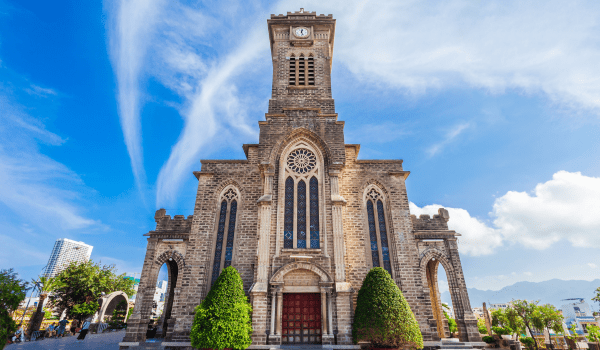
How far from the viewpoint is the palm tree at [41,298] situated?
20667 millimetres

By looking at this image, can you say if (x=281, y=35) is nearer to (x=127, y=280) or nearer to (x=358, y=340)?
(x=358, y=340)

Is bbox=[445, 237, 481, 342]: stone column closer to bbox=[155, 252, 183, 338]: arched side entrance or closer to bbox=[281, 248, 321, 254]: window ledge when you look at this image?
bbox=[281, 248, 321, 254]: window ledge

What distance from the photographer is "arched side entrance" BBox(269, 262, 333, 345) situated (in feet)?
47.6

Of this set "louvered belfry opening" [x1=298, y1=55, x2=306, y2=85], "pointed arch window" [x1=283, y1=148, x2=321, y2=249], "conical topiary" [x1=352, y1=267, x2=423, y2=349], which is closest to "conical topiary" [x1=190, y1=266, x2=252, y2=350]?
"pointed arch window" [x1=283, y1=148, x2=321, y2=249]

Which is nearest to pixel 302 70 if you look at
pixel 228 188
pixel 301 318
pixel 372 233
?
pixel 228 188

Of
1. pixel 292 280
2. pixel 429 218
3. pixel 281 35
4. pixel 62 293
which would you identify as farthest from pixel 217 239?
pixel 62 293

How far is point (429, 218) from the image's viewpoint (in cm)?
1825

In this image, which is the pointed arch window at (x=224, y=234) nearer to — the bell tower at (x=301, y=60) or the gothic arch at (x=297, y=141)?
the gothic arch at (x=297, y=141)

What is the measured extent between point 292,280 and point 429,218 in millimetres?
9217

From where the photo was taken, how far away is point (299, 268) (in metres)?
15.3

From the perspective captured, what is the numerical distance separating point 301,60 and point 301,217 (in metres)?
12.8

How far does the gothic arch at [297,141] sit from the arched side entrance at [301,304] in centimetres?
630

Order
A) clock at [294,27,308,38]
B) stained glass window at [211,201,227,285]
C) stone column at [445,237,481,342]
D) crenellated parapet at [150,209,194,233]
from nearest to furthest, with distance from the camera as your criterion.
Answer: stone column at [445,237,481,342] < stained glass window at [211,201,227,285] < crenellated parapet at [150,209,194,233] < clock at [294,27,308,38]

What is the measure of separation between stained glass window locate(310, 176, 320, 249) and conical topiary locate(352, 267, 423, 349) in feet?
11.6
